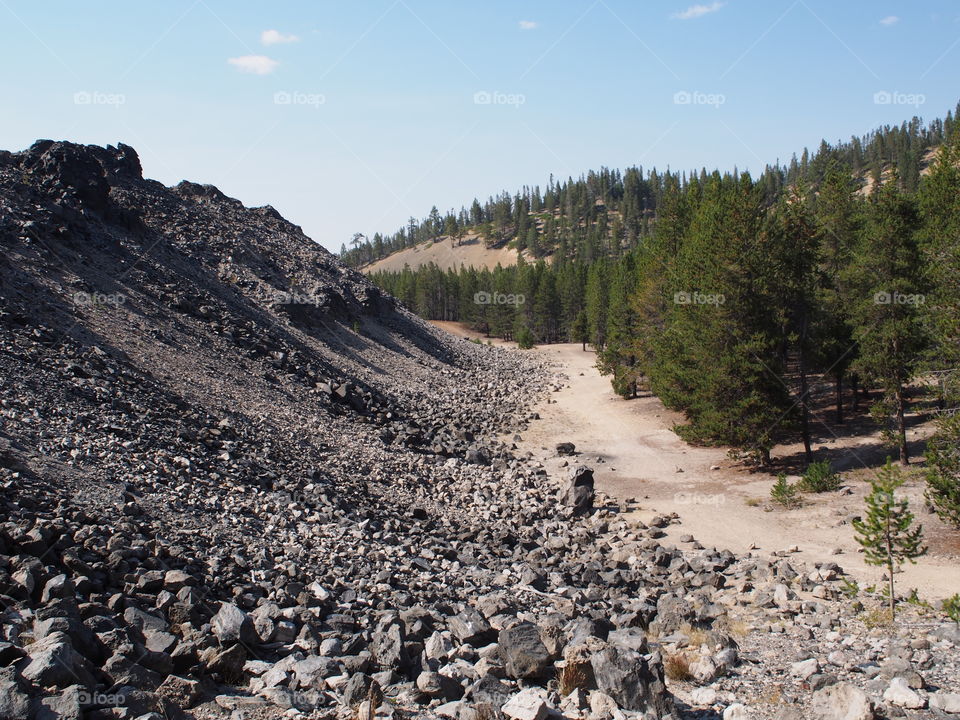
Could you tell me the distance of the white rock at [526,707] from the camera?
8162 millimetres

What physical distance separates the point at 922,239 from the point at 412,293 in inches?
3510

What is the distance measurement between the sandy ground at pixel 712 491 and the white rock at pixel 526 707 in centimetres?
993

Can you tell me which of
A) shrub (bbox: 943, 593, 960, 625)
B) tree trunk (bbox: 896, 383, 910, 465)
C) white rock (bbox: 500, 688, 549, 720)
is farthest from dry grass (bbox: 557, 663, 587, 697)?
tree trunk (bbox: 896, 383, 910, 465)

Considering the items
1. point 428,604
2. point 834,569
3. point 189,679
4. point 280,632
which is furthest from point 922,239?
point 189,679

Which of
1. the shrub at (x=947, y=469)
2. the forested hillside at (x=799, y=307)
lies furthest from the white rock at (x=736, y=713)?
the forested hillside at (x=799, y=307)

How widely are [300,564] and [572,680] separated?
273 inches

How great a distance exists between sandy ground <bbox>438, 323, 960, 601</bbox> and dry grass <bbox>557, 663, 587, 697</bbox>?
346 inches

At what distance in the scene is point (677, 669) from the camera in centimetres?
1028

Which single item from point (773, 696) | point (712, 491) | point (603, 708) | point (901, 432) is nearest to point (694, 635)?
point (773, 696)

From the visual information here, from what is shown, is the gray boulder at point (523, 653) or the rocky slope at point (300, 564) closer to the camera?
the rocky slope at point (300, 564)

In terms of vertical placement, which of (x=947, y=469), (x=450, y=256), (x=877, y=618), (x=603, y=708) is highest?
(x=450, y=256)

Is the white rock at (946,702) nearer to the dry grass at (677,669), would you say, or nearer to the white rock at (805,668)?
the white rock at (805,668)

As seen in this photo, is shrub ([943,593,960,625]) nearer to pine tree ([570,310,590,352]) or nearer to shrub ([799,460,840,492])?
shrub ([799,460,840,492])

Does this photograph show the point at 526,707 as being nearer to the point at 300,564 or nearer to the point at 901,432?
the point at 300,564
